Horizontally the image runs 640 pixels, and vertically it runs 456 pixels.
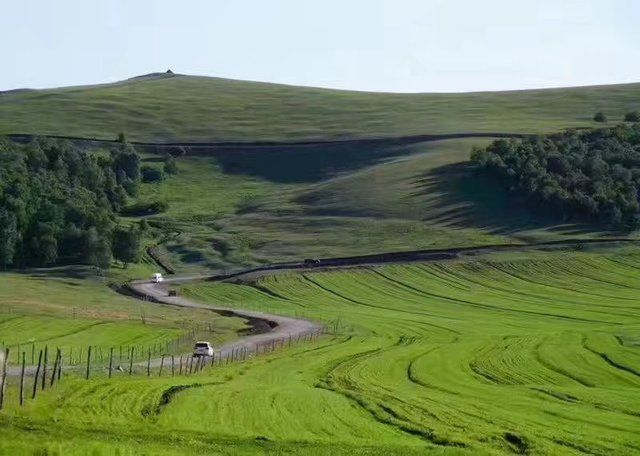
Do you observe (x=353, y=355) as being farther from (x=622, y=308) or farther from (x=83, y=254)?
(x=83, y=254)

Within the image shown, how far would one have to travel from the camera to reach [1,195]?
13350 cm

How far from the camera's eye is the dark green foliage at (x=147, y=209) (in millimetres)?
176750

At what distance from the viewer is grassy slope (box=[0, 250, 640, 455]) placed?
31.3 m

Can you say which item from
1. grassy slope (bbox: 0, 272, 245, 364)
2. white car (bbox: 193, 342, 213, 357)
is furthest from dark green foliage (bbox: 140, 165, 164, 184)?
white car (bbox: 193, 342, 213, 357)

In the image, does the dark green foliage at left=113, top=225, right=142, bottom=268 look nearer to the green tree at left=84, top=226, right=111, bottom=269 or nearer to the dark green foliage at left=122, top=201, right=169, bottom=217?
the green tree at left=84, top=226, right=111, bottom=269

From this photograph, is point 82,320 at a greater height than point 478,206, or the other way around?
point 478,206

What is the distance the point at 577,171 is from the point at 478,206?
46.1 ft

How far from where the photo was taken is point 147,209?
17788 centimetres

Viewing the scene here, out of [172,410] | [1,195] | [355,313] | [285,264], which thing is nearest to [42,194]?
[1,195]

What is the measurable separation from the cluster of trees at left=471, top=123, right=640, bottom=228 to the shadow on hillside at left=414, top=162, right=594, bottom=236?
1.87 meters

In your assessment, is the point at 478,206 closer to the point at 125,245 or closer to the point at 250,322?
the point at 125,245

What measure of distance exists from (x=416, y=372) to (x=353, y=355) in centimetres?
841

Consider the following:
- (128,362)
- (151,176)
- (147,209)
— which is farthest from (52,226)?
(128,362)

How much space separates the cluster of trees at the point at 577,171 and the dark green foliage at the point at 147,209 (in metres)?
47.2
